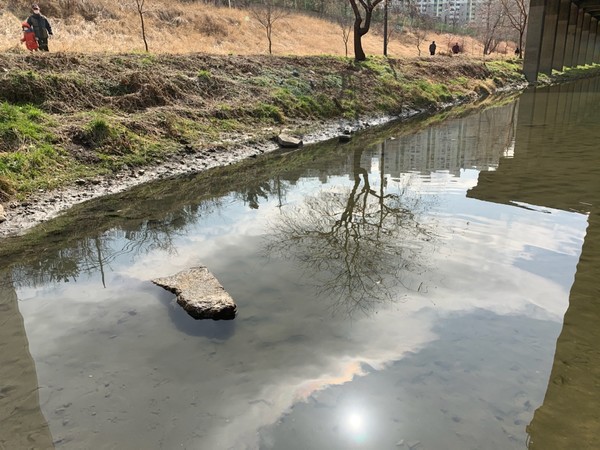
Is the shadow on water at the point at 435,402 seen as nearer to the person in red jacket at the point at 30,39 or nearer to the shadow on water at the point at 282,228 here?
the shadow on water at the point at 282,228

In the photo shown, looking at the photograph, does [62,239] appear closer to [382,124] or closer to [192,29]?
[382,124]

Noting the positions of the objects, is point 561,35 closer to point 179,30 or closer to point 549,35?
point 549,35

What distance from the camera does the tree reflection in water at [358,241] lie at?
5.55 m

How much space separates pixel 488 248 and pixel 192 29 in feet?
123

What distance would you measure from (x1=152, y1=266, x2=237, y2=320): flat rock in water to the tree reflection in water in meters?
1.19

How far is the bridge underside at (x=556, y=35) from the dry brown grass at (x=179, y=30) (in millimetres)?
12269

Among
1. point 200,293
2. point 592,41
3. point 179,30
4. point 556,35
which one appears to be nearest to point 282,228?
point 200,293

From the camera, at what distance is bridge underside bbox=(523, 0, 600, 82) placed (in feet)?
128

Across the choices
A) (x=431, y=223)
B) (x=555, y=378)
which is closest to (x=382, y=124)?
(x=431, y=223)

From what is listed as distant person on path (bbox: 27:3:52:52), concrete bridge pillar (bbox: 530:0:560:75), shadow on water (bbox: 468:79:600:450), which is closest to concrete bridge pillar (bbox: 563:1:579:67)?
concrete bridge pillar (bbox: 530:0:560:75)

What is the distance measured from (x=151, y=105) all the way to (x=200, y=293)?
394 inches

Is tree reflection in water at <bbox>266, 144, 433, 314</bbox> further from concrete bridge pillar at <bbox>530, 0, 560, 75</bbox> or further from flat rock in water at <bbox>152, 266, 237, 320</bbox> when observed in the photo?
concrete bridge pillar at <bbox>530, 0, 560, 75</bbox>

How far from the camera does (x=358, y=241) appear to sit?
6926 mm

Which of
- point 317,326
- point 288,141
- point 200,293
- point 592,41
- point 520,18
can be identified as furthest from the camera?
point 592,41
